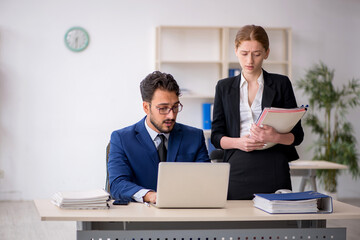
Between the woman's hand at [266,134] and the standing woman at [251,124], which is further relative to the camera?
the standing woman at [251,124]

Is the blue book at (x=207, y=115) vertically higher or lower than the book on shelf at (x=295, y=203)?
higher

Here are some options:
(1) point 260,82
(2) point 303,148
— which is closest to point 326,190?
(2) point 303,148

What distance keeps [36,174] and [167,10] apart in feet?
8.77

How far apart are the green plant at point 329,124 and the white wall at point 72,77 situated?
3.13 feet

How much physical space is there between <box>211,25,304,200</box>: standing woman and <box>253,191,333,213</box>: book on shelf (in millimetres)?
397

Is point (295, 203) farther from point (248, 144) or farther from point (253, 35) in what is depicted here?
point (253, 35)

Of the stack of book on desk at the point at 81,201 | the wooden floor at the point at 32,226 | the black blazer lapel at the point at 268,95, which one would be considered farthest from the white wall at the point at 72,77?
the stack of book on desk at the point at 81,201

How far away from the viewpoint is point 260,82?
282 cm

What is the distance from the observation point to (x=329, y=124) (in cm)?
673

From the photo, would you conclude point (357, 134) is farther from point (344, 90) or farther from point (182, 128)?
point (182, 128)

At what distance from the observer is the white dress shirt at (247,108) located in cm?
279

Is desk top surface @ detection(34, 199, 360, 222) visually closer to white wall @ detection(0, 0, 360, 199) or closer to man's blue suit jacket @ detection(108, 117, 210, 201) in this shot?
man's blue suit jacket @ detection(108, 117, 210, 201)

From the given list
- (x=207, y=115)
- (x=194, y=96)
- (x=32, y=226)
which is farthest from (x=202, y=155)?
(x=207, y=115)

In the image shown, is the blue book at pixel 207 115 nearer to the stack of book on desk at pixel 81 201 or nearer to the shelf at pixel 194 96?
the shelf at pixel 194 96
